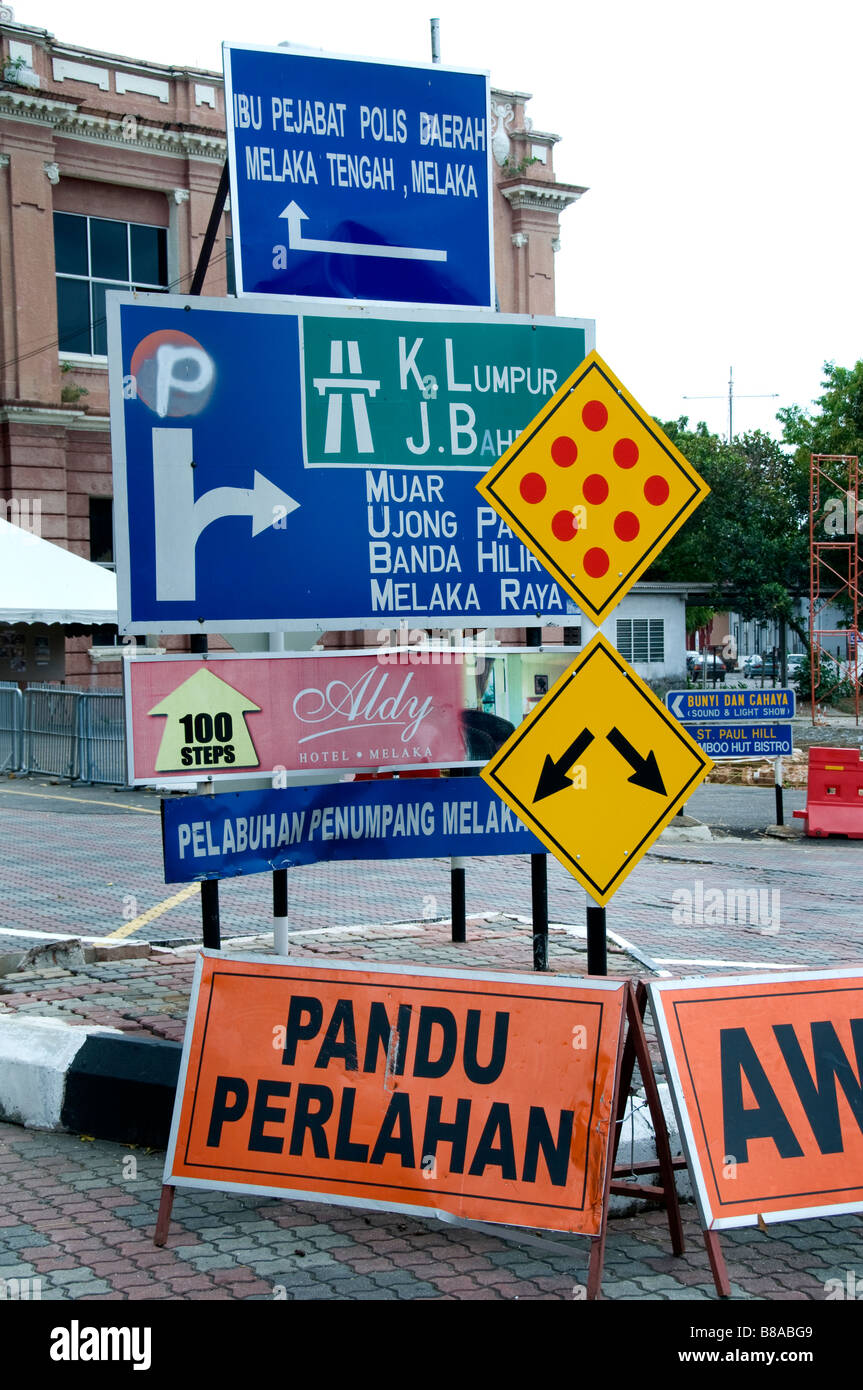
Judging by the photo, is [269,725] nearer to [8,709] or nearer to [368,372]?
[368,372]

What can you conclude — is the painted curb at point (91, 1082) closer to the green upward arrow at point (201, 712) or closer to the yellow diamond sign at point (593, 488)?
the green upward arrow at point (201, 712)

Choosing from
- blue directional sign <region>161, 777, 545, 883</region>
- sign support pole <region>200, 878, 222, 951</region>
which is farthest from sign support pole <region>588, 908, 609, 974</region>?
sign support pole <region>200, 878, 222, 951</region>

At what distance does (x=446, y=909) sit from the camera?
10.9 m

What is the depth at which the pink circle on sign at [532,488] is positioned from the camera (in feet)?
17.7

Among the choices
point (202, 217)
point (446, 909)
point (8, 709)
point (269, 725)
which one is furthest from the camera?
point (202, 217)

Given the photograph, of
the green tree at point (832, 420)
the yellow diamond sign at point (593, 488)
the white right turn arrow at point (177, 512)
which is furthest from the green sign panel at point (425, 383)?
the green tree at point (832, 420)

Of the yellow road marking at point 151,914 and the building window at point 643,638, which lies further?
the building window at point 643,638

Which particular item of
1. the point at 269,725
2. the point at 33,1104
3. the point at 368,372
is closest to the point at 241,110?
the point at 368,372

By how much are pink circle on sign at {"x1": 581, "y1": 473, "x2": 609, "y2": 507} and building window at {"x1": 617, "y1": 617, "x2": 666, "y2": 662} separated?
43622 mm

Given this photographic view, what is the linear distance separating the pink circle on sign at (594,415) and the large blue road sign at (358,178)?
2254 mm

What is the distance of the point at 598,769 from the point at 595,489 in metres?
1.12

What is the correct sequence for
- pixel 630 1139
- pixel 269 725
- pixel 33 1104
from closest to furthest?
pixel 630 1139 < pixel 33 1104 < pixel 269 725
